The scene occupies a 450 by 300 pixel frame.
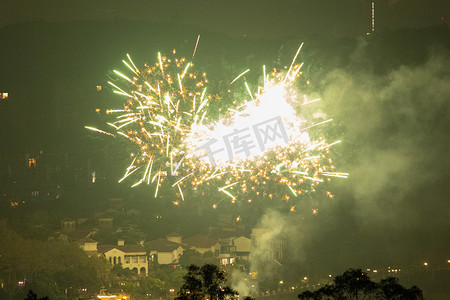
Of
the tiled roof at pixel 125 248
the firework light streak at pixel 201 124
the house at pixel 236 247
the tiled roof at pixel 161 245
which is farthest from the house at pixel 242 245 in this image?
the firework light streak at pixel 201 124

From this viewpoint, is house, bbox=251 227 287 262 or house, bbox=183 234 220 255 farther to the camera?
house, bbox=251 227 287 262

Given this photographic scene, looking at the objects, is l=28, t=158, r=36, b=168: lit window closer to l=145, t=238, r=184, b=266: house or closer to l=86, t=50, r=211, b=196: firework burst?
l=145, t=238, r=184, b=266: house

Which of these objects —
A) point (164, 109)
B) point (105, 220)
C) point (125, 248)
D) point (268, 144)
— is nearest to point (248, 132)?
point (268, 144)

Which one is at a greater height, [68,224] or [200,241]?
[68,224]

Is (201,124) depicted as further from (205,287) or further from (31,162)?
(31,162)

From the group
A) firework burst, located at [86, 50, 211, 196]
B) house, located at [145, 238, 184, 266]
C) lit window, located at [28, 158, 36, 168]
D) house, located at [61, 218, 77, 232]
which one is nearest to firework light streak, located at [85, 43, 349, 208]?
firework burst, located at [86, 50, 211, 196]

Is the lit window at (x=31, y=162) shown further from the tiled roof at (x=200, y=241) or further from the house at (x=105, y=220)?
the tiled roof at (x=200, y=241)
